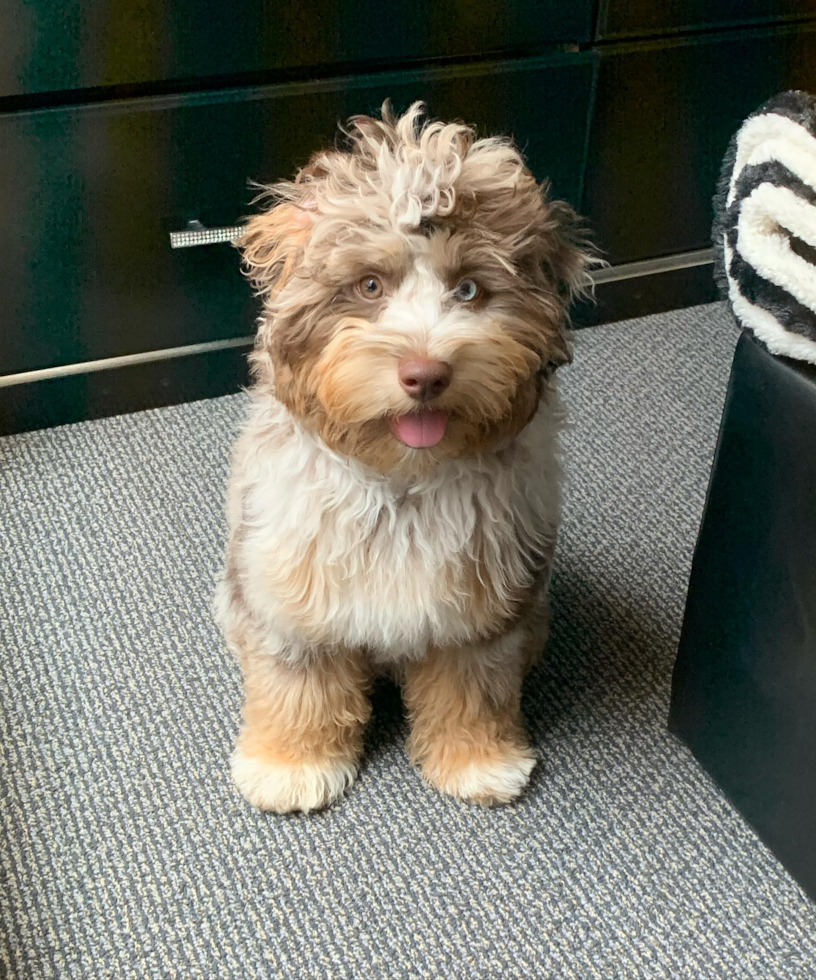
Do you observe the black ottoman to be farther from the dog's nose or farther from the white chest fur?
the dog's nose

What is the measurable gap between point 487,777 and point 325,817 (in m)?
0.19

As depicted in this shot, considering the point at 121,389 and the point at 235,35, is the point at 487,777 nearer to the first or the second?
the point at 121,389

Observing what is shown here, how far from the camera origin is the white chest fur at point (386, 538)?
106 cm

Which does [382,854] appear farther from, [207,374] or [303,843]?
[207,374]

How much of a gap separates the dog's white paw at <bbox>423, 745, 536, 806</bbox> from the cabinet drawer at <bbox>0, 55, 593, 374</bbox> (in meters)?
0.91

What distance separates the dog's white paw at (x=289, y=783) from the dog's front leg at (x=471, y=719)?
112mm

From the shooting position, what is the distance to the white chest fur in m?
1.06

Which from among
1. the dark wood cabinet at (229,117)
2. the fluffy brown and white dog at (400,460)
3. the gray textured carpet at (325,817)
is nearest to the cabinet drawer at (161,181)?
the dark wood cabinet at (229,117)

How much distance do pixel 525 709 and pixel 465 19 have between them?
105 centimetres

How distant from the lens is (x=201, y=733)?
52.4 inches

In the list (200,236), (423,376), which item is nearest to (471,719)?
(423,376)

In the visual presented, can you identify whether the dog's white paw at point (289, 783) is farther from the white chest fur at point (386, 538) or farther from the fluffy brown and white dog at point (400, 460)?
the white chest fur at point (386, 538)

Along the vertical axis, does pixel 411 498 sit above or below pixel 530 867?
above

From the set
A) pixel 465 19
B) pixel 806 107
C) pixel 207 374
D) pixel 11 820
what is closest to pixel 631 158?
pixel 465 19
